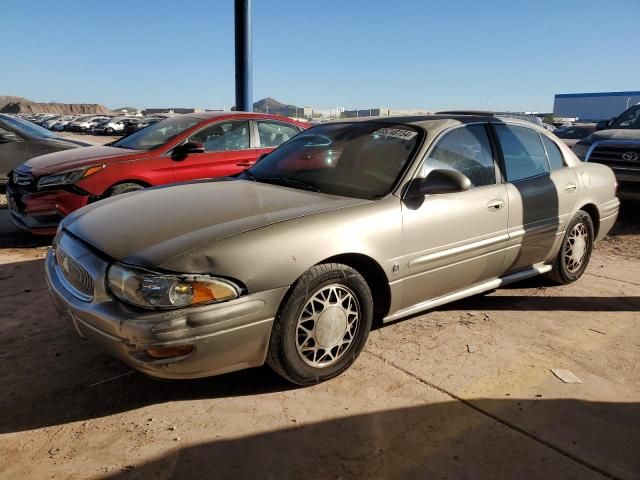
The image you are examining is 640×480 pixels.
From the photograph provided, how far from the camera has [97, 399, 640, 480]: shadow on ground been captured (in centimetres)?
231

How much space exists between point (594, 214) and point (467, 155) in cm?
187

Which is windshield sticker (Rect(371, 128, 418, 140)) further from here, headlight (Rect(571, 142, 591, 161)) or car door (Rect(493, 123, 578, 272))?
headlight (Rect(571, 142, 591, 161))

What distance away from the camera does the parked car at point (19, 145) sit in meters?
8.06

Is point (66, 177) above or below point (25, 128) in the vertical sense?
below

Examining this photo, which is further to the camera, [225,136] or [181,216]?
[225,136]

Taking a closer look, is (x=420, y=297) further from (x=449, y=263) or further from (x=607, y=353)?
(x=607, y=353)

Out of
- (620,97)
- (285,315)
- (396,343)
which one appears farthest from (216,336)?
(620,97)

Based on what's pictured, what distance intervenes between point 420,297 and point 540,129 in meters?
2.18

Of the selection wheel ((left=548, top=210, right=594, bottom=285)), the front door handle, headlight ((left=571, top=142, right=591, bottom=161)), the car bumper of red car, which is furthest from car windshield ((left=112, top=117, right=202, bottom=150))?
headlight ((left=571, top=142, right=591, bottom=161))

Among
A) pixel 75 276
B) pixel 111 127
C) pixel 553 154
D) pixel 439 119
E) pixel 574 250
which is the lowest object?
pixel 111 127

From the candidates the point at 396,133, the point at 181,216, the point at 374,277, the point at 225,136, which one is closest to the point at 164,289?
the point at 181,216

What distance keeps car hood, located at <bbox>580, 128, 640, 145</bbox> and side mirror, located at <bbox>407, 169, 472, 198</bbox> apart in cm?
585

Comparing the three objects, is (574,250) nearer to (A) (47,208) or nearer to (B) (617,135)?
(B) (617,135)

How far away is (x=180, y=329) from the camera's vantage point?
2438mm
